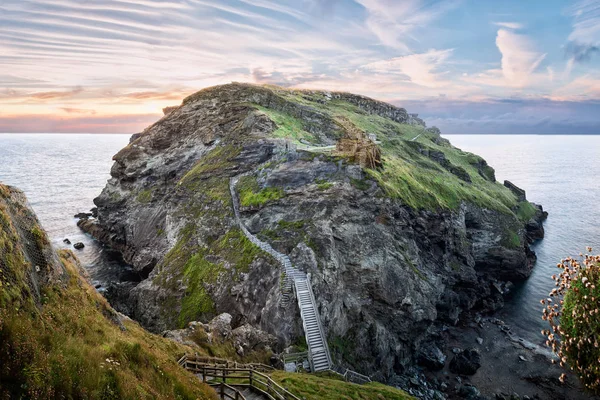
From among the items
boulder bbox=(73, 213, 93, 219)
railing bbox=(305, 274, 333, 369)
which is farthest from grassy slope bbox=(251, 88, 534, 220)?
boulder bbox=(73, 213, 93, 219)

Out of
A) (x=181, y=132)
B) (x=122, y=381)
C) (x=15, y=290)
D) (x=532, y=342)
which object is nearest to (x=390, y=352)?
(x=532, y=342)

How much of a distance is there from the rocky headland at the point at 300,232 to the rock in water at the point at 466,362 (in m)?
1.62

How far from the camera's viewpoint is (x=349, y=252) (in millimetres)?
48469

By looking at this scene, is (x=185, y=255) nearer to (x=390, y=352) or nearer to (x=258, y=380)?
(x=390, y=352)

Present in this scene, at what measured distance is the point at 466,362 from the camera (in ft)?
167

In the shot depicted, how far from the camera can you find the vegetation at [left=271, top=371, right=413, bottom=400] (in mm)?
23797

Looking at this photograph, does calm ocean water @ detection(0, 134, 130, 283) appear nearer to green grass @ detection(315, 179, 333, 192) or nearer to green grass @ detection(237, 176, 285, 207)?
green grass @ detection(237, 176, 285, 207)

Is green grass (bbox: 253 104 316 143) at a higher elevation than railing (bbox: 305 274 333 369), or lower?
higher

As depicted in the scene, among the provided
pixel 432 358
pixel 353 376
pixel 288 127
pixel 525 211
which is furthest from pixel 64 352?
pixel 525 211

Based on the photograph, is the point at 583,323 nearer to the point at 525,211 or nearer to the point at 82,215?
the point at 525,211

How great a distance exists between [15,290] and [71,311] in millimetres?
3178

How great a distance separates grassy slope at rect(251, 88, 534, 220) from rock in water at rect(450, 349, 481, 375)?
24.3 m

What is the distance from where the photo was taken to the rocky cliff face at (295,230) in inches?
1770

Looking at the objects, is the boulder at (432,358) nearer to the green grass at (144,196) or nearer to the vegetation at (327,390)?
the vegetation at (327,390)
